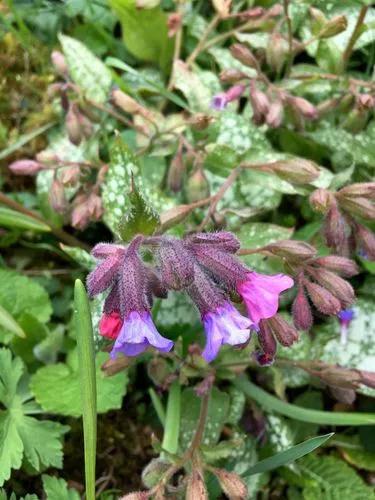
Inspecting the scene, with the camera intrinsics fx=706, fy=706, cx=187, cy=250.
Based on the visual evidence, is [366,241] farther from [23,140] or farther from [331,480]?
[23,140]

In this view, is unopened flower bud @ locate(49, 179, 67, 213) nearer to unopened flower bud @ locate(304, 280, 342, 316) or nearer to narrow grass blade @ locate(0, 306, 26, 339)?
narrow grass blade @ locate(0, 306, 26, 339)

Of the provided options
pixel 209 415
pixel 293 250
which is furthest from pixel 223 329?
pixel 209 415

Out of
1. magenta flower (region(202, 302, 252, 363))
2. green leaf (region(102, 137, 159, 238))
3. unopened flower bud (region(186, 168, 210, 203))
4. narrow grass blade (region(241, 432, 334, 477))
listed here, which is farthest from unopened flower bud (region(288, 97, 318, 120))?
narrow grass blade (region(241, 432, 334, 477))

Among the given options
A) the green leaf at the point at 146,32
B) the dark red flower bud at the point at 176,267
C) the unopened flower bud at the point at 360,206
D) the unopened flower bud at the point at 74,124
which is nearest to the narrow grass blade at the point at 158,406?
the dark red flower bud at the point at 176,267

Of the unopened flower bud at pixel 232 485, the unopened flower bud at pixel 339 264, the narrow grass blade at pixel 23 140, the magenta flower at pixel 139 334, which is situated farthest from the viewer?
the narrow grass blade at pixel 23 140

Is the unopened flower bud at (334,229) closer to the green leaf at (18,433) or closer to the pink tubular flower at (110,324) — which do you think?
the pink tubular flower at (110,324)

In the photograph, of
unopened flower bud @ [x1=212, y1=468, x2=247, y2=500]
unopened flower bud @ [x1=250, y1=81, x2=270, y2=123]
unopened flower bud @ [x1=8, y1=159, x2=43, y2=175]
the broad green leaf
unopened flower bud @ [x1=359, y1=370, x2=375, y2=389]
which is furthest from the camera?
unopened flower bud @ [x1=8, y1=159, x2=43, y2=175]

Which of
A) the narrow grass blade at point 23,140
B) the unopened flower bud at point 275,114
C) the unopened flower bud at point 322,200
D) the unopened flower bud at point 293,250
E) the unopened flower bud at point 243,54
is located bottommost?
the narrow grass blade at point 23,140
